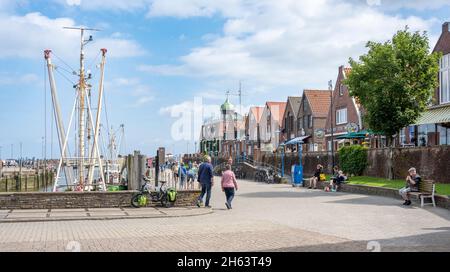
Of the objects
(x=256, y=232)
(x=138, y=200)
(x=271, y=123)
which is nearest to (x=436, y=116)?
(x=138, y=200)

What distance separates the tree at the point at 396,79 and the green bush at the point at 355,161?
5.83 m

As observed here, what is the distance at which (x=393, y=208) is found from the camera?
771 inches

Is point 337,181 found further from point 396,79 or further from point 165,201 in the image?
point 165,201

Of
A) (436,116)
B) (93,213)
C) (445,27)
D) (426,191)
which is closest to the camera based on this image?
(93,213)

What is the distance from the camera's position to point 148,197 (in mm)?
20281

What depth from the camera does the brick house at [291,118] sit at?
7164cm

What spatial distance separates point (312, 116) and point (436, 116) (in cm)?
2995

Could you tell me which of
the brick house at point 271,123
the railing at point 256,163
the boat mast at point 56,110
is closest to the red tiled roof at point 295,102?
the brick house at point 271,123

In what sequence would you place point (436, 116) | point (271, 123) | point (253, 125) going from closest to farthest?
1. point (436, 116)
2. point (271, 123)
3. point (253, 125)

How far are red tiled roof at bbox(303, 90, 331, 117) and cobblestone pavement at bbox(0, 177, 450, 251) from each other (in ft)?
151

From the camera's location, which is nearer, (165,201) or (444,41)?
(165,201)
